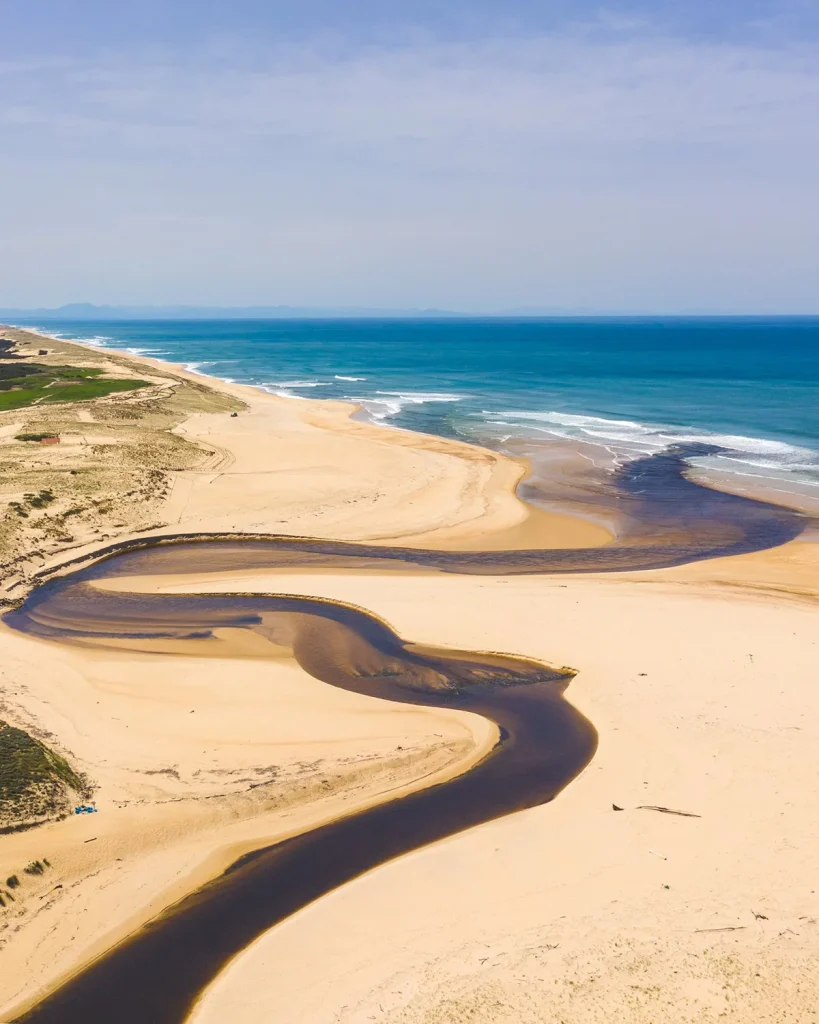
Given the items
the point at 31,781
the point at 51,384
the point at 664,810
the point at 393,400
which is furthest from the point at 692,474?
the point at 51,384

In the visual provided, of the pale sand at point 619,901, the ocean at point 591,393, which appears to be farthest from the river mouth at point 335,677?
the ocean at point 591,393

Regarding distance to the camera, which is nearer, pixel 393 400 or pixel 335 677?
pixel 335 677

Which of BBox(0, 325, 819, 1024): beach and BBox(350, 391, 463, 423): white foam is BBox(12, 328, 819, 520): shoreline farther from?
BBox(0, 325, 819, 1024): beach

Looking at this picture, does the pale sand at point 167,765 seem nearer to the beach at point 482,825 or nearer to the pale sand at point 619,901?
the beach at point 482,825

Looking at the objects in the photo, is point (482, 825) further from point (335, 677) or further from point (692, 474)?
point (692, 474)

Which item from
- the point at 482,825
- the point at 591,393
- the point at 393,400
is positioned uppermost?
the point at 591,393

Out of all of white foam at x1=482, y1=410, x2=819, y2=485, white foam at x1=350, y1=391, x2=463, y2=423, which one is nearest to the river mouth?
white foam at x1=482, y1=410, x2=819, y2=485
